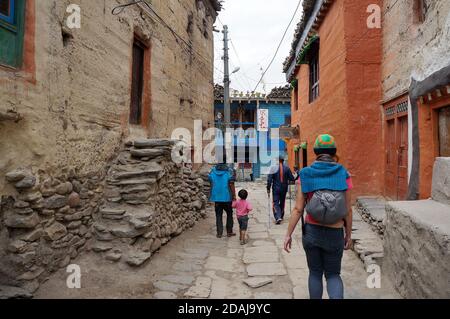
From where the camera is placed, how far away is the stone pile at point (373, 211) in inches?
205

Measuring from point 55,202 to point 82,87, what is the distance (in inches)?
66.2

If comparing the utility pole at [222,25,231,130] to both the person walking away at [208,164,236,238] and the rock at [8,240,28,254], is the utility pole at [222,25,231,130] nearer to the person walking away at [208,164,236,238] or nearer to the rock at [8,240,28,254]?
the person walking away at [208,164,236,238]

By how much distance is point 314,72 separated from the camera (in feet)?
35.4

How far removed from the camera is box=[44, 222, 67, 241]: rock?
3.93 metres

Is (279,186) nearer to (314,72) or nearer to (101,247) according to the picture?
(101,247)

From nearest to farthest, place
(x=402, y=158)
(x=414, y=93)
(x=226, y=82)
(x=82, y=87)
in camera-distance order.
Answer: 1. (x=82, y=87)
2. (x=414, y=93)
3. (x=402, y=158)
4. (x=226, y=82)

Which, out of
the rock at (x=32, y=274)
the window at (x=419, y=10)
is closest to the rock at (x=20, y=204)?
the rock at (x=32, y=274)

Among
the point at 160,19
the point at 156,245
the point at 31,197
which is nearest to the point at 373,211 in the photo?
the point at 156,245

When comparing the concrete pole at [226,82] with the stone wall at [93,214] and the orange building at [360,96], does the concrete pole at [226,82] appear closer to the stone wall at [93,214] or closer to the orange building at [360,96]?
the orange building at [360,96]

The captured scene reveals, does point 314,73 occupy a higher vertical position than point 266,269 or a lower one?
higher

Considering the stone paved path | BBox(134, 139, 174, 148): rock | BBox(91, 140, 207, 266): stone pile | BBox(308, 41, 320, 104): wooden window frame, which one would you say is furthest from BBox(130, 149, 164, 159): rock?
BBox(308, 41, 320, 104): wooden window frame

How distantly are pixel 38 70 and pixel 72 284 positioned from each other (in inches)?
98.6

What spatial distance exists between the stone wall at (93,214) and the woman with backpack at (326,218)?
247cm

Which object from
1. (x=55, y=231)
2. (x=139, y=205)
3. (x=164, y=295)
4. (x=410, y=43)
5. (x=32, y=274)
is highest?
(x=410, y=43)
